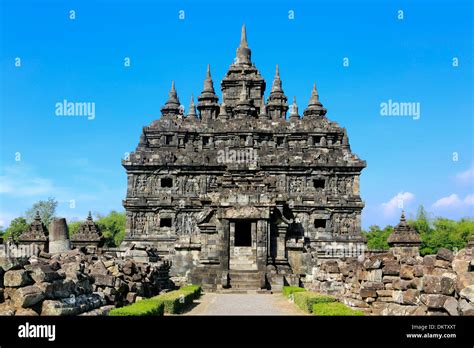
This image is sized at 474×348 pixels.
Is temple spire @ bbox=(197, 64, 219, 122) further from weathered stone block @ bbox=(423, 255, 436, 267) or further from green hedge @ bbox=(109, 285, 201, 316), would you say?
weathered stone block @ bbox=(423, 255, 436, 267)

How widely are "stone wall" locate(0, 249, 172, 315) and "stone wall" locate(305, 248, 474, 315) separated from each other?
22.4 feet

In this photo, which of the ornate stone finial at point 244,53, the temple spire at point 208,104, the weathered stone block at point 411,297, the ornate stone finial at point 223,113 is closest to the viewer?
the weathered stone block at point 411,297

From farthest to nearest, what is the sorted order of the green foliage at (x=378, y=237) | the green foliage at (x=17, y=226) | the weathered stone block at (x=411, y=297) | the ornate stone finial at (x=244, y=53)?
the green foliage at (x=378, y=237)
the green foliage at (x=17, y=226)
the ornate stone finial at (x=244, y=53)
the weathered stone block at (x=411, y=297)

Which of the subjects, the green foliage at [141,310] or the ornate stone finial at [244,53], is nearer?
the green foliage at [141,310]

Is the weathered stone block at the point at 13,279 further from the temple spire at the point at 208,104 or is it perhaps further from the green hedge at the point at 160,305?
the temple spire at the point at 208,104

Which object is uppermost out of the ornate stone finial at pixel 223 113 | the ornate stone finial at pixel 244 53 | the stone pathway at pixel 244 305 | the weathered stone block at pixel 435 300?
the ornate stone finial at pixel 244 53

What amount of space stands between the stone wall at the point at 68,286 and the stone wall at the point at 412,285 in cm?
684

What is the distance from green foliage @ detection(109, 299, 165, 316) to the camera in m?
12.0

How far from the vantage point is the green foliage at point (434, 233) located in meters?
61.3

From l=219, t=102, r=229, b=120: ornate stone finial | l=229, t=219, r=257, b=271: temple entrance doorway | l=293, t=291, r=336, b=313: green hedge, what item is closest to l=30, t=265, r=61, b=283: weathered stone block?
l=293, t=291, r=336, b=313: green hedge

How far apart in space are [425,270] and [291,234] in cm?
1621

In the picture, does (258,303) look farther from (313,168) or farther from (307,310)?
(313,168)

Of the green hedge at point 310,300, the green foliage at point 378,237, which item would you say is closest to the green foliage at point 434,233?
the green foliage at point 378,237
